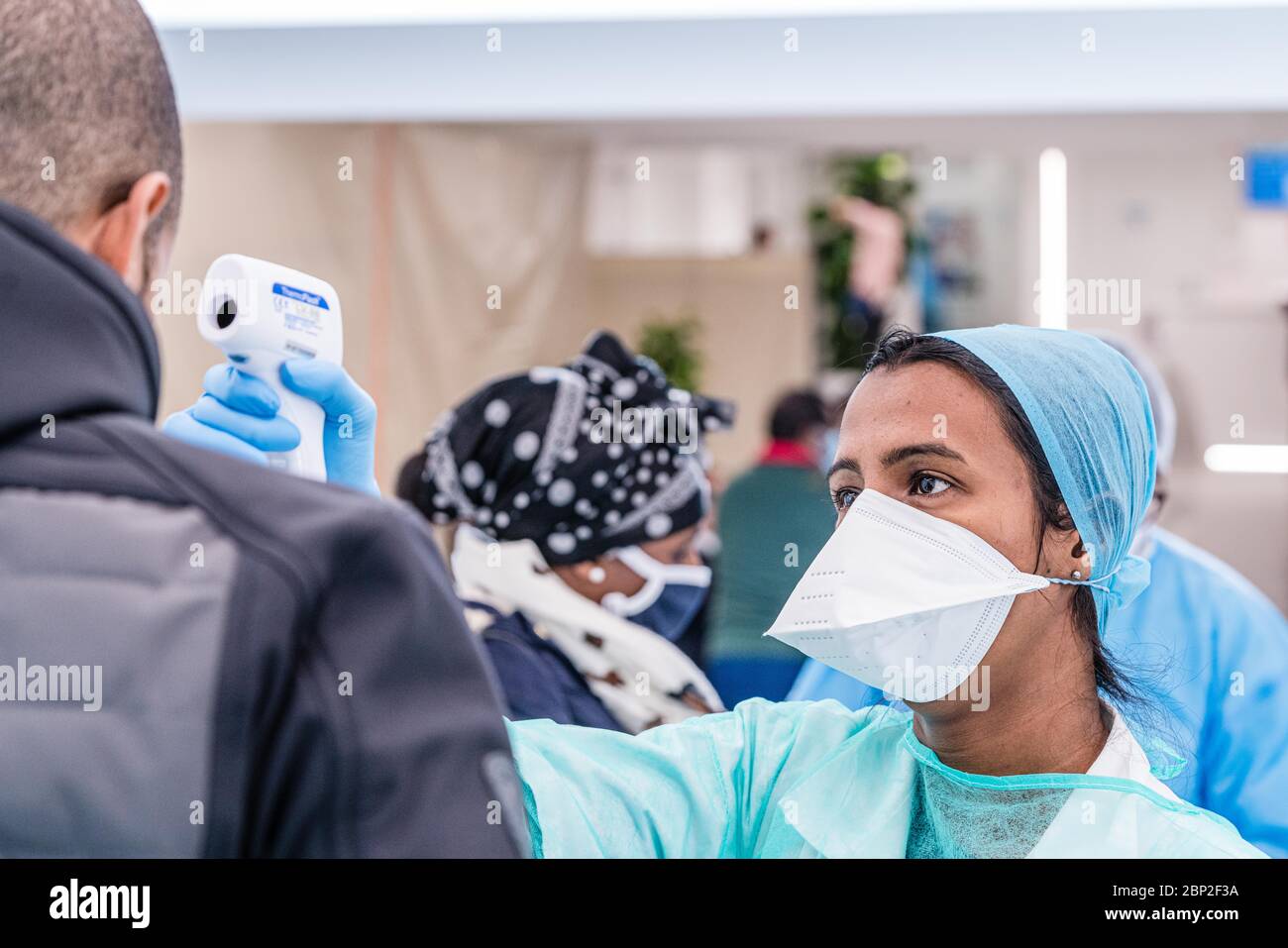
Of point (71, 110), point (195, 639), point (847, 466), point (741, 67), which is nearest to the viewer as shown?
point (195, 639)

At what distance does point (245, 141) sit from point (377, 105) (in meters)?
0.22

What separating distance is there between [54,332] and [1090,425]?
95 cm

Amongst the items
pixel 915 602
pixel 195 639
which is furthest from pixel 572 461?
pixel 195 639

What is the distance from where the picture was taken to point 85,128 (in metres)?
0.91

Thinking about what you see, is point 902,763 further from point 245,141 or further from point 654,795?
point 245,141

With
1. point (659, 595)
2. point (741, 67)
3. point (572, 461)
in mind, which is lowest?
point (659, 595)

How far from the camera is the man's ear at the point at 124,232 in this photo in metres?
0.91

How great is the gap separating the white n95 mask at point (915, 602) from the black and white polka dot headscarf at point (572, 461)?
2.13 ft

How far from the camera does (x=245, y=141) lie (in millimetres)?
1979

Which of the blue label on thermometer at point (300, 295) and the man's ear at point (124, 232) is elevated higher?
the man's ear at point (124, 232)

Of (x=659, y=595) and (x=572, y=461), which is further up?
(x=572, y=461)

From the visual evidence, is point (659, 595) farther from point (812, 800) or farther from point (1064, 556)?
point (1064, 556)

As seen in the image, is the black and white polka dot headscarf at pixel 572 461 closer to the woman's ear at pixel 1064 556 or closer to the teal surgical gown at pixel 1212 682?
the teal surgical gown at pixel 1212 682

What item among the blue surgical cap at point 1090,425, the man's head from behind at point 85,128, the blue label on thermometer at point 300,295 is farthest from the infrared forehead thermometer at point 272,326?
the blue surgical cap at point 1090,425
